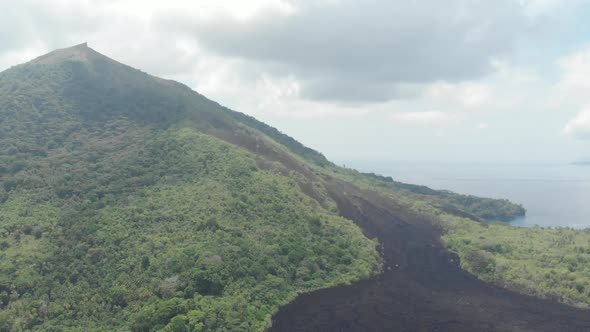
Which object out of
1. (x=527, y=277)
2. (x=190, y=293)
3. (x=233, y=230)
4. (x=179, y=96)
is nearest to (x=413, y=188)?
(x=179, y=96)

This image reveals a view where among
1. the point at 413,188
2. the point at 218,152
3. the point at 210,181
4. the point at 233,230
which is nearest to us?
the point at 233,230

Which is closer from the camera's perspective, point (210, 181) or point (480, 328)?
point (480, 328)

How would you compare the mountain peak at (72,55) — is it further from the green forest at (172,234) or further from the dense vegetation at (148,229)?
the dense vegetation at (148,229)

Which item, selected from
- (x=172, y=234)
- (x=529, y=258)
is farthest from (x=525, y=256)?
(x=172, y=234)

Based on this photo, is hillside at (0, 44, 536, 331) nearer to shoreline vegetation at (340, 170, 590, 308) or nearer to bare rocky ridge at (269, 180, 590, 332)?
bare rocky ridge at (269, 180, 590, 332)

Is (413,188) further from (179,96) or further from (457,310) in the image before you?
(457,310)

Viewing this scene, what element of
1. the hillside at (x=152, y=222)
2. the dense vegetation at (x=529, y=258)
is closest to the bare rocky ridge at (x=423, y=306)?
the dense vegetation at (x=529, y=258)

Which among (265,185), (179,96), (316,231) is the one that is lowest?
(316,231)

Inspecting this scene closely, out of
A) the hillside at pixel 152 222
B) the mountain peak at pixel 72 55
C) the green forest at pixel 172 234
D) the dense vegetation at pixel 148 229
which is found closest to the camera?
the dense vegetation at pixel 148 229
